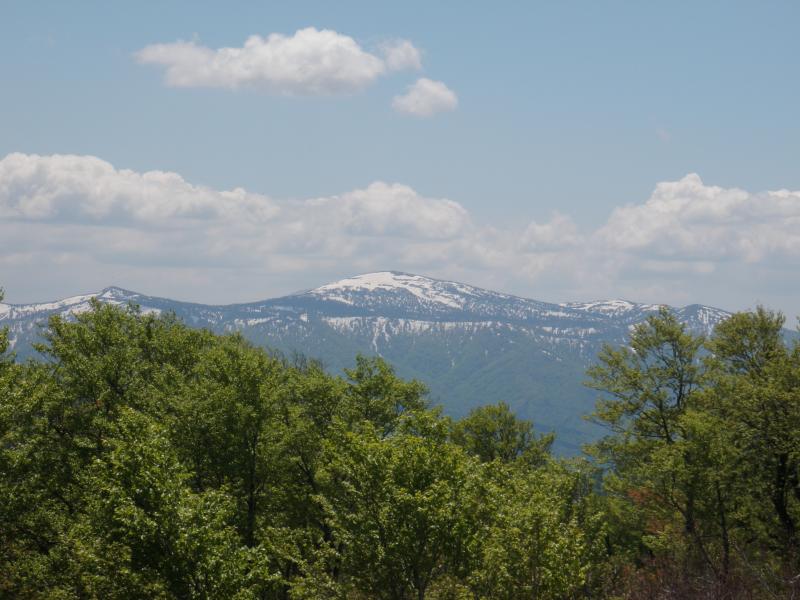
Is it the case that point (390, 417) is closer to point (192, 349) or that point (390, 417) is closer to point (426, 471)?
point (192, 349)

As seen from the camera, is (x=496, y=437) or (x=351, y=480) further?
(x=496, y=437)

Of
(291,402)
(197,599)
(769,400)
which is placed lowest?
(197,599)

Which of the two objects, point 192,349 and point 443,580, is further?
point 192,349

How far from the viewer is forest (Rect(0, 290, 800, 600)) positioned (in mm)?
27484

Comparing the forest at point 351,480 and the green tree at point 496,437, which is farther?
the green tree at point 496,437

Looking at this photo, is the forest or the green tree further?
the green tree

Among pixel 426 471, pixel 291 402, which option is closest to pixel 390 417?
pixel 291 402

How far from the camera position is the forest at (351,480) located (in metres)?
27.5

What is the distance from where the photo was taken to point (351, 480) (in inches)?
1240

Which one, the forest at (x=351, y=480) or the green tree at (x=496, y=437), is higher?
A: the forest at (x=351, y=480)

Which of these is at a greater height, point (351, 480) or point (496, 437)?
point (351, 480)

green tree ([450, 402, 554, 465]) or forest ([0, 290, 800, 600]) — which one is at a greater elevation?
forest ([0, 290, 800, 600])

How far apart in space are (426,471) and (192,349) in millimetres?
29181

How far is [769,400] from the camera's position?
133 ft
